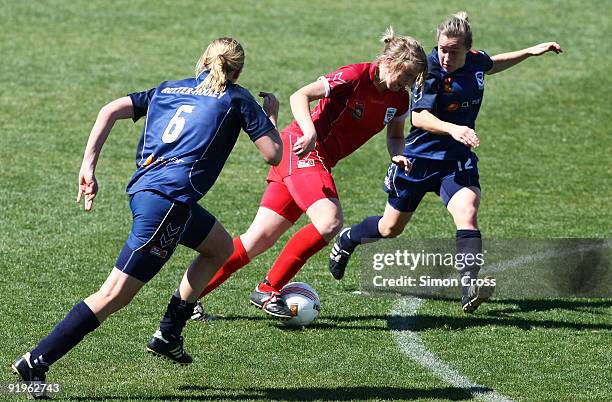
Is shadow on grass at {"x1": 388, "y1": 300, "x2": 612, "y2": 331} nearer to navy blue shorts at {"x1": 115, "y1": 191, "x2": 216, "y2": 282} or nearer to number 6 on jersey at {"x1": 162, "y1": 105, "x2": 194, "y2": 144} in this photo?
navy blue shorts at {"x1": 115, "y1": 191, "x2": 216, "y2": 282}

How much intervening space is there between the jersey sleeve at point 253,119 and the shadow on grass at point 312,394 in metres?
1.47

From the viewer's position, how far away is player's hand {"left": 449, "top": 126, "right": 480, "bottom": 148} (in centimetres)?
762

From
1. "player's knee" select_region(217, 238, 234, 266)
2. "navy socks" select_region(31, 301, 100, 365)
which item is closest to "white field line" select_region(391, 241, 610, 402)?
"player's knee" select_region(217, 238, 234, 266)

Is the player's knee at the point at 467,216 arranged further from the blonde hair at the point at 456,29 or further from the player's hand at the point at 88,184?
the player's hand at the point at 88,184

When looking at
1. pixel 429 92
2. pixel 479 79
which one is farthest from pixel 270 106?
pixel 479 79

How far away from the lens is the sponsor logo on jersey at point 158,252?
621 cm

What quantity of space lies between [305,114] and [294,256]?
1260 mm

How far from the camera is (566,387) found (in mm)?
6691

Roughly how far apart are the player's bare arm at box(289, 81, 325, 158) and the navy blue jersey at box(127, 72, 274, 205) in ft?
1.84

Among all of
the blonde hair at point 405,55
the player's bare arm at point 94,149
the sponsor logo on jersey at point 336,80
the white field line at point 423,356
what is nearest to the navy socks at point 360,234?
the white field line at point 423,356

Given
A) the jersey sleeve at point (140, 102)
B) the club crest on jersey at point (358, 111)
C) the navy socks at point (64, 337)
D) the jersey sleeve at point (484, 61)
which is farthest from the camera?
the jersey sleeve at point (484, 61)

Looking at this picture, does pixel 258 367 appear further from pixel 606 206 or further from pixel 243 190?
pixel 606 206

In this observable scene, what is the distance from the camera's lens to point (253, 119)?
6305 mm

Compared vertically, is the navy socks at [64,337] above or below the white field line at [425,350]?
above
